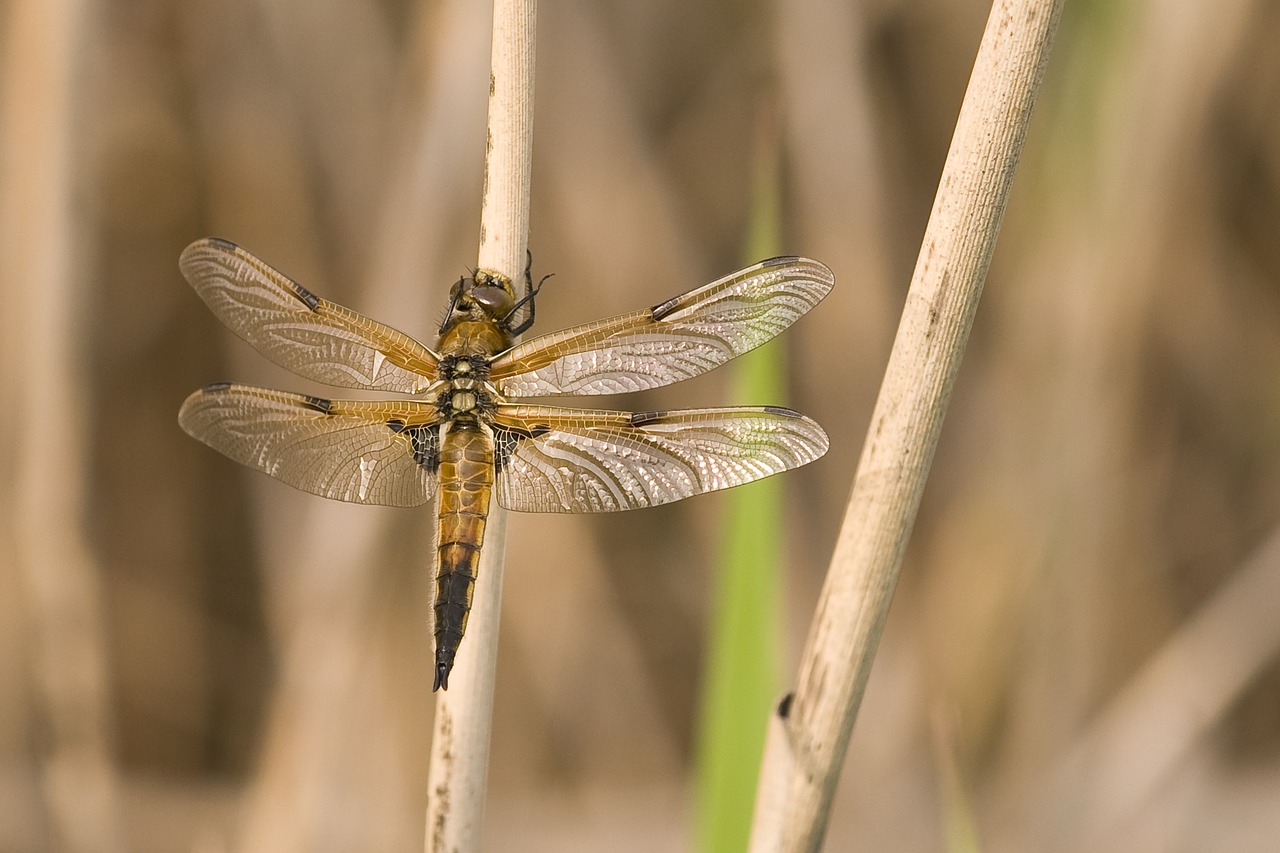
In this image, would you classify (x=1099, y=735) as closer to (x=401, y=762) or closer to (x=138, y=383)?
(x=401, y=762)

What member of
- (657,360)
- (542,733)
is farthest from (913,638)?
(657,360)

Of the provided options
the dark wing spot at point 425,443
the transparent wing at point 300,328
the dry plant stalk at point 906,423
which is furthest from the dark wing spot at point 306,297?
the dry plant stalk at point 906,423

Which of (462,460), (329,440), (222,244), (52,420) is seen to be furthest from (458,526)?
(52,420)

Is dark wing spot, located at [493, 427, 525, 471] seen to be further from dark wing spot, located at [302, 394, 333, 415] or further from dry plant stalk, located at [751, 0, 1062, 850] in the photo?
dry plant stalk, located at [751, 0, 1062, 850]

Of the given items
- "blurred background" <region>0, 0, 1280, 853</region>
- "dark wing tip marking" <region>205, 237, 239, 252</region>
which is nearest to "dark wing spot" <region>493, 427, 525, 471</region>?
"dark wing tip marking" <region>205, 237, 239, 252</region>

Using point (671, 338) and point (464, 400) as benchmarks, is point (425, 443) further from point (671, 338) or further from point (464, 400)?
point (671, 338)

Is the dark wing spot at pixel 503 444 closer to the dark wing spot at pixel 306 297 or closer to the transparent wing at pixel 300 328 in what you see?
the transparent wing at pixel 300 328
